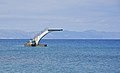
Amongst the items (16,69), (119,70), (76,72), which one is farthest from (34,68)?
(119,70)

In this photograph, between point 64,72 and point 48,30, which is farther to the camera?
point 48,30

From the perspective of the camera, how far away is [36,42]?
342 feet

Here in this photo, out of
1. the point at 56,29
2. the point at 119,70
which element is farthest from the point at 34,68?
the point at 56,29

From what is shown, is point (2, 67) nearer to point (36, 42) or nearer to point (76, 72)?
point (76, 72)

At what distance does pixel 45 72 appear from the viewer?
4494 centimetres

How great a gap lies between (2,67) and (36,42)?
54549mm

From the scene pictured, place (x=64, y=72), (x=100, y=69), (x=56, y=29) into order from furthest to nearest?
(x=56, y=29)
(x=100, y=69)
(x=64, y=72)

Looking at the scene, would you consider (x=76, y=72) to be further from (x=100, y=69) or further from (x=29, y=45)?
(x=29, y=45)

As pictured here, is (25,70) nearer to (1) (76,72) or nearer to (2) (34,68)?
(2) (34,68)

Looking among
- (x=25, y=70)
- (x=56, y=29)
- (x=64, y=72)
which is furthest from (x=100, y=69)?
(x=56, y=29)

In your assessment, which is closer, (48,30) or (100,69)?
(100,69)

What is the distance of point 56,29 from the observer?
10231 centimetres

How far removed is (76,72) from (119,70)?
210 inches

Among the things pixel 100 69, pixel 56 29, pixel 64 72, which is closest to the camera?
pixel 64 72
